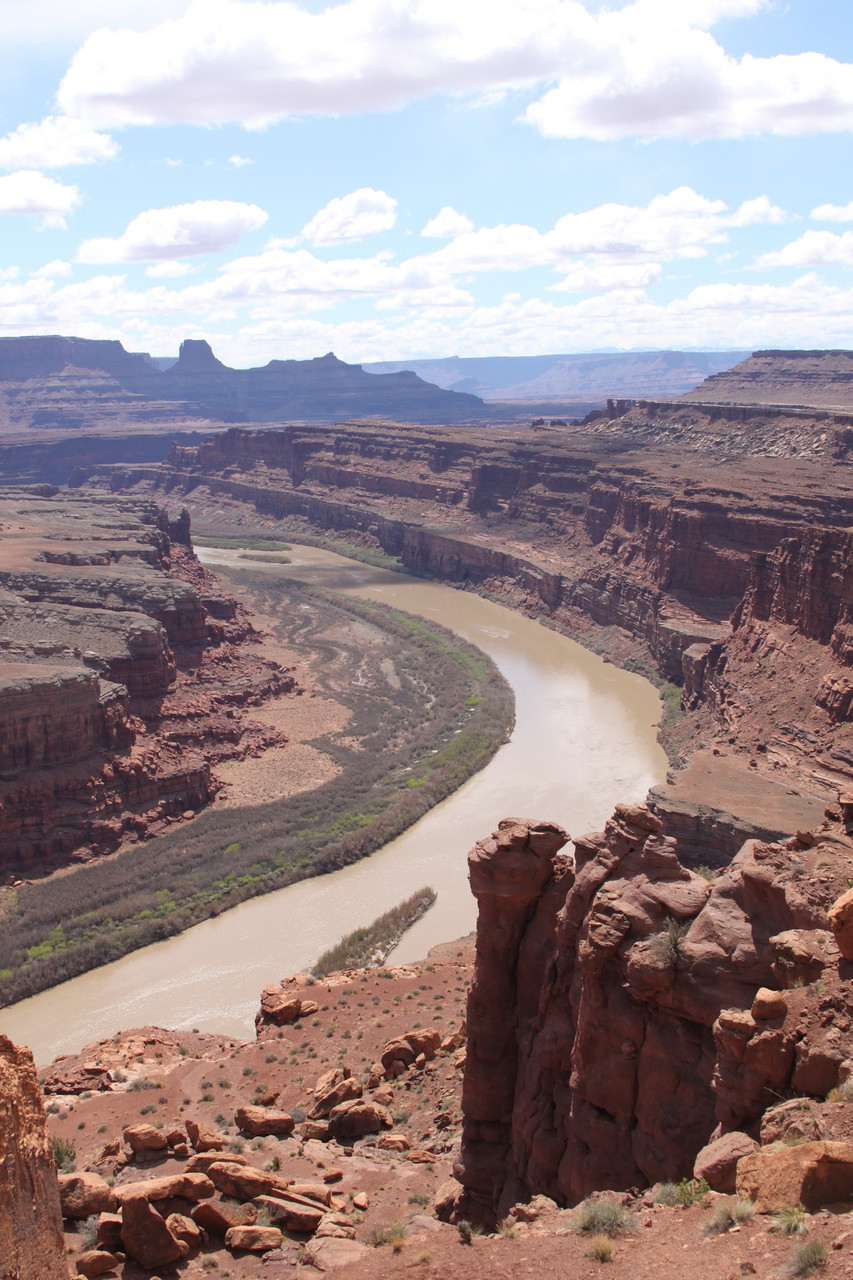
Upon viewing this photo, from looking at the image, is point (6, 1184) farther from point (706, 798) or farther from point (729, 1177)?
point (706, 798)

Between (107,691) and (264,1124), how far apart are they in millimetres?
23380

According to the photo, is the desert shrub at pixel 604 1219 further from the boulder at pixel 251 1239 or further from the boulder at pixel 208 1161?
the boulder at pixel 208 1161

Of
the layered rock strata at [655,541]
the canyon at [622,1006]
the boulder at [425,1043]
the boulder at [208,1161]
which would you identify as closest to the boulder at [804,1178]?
the canyon at [622,1006]

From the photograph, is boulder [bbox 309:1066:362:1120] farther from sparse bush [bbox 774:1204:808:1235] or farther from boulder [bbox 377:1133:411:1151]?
sparse bush [bbox 774:1204:808:1235]

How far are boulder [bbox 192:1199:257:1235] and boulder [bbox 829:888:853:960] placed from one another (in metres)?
7.37

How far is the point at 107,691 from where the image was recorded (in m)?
37.9

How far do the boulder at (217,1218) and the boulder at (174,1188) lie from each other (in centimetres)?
22

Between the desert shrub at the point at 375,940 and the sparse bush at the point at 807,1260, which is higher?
the sparse bush at the point at 807,1260

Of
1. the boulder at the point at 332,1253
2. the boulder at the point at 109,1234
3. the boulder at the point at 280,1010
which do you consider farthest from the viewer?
the boulder at the point at 280,1010

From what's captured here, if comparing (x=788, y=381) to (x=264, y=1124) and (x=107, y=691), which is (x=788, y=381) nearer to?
(x=107, y=691)

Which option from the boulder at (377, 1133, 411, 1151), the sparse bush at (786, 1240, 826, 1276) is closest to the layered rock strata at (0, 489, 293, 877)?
the boulder at (377, 1133, 411, 1151)

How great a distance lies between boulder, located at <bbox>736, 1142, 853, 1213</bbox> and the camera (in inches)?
337

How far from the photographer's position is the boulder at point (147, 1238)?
1186 cm

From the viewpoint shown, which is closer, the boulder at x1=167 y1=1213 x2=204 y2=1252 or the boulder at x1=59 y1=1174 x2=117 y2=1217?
the boulder at x1=167 y1=1213 x2=204 y2=1252
